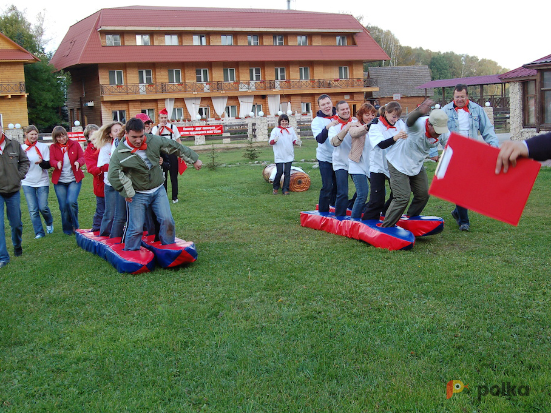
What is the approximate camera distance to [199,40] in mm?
46406

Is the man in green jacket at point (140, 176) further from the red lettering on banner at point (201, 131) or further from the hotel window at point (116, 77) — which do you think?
the hotel window at point (116, 77)

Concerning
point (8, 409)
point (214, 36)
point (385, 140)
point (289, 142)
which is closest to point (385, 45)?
point (214, 36)

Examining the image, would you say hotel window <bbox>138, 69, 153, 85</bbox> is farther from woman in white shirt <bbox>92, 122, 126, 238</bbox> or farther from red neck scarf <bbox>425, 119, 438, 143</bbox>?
red neck scarf <bbox>425, 119, 438, 143</bbox>

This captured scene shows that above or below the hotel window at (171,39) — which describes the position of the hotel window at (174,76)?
below

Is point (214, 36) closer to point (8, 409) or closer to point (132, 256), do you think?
point (132, 256)

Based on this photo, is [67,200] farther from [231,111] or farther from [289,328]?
[231,111]

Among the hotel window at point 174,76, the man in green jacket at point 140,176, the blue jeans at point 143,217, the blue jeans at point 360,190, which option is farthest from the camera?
the hotel window at point 174,76

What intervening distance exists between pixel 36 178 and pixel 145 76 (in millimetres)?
36160

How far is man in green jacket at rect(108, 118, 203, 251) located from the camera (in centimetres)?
717

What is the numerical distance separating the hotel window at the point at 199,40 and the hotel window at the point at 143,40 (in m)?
3.86

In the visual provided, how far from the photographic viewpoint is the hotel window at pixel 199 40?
4622 centimetres

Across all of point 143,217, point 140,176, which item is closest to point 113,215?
point 143,217

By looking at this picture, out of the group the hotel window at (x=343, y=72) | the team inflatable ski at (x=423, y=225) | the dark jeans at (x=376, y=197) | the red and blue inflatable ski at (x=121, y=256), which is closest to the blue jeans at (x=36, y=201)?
the red and blue inflatable ski at (x=121, y=256)

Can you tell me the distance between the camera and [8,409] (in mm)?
4016
